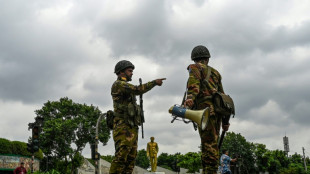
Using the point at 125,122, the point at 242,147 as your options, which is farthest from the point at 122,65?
the point at 242,147

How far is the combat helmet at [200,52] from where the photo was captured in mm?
6102

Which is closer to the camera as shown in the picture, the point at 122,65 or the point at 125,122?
the point at 125,122

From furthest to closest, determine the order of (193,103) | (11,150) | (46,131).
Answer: (46,131) < (11,150) < (193,103)

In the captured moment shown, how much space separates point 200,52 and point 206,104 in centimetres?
94

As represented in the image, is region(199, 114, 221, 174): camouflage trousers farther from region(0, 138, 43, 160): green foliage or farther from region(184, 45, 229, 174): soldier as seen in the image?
region(0, 138, 43, 160): green foliage

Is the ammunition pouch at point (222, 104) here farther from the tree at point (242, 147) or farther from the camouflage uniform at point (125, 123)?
the tree at point (242, 147)

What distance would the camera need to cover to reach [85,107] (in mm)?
48500

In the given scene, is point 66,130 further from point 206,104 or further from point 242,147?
point 206,104

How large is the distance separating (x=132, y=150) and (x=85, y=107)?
43.6 metres

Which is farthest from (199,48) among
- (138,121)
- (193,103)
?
(138,121)

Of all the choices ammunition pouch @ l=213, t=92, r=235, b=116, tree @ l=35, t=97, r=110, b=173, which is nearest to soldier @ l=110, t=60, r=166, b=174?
ammunition pouch @ l=213, t=92, r=235, b=116

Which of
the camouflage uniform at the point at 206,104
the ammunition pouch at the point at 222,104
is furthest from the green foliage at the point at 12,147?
the ammunition pouch at the point at 222,104

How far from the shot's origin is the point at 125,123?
591cm

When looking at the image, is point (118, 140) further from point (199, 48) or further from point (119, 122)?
point (199, 48)
